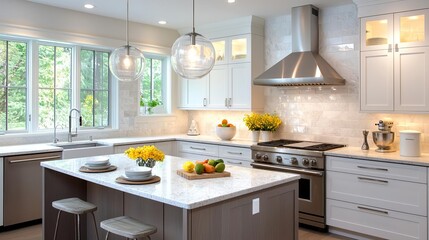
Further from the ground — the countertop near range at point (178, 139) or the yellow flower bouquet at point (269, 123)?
the yellow flower bouquet at point (269, 123)

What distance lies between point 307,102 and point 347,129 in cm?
67

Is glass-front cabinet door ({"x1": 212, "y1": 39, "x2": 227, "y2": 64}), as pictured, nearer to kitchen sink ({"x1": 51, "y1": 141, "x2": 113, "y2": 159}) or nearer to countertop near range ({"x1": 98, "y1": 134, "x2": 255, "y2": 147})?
countertop near range ({"x1": 98, "y1": 134, "x2": 255, "y2": 147})

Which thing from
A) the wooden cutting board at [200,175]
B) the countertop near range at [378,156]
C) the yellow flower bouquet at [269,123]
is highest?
the yellow flower bouquet at [269,123]

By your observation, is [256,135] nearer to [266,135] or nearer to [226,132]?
[266,135]

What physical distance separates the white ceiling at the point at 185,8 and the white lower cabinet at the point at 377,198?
6.82ft

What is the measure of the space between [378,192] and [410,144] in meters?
0.60

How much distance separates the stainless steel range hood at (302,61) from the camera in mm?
4609

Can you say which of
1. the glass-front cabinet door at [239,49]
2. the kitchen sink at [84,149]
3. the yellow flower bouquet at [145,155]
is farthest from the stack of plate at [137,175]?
the glass-front cabinet door at [239,49]

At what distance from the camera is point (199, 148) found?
565 centimetres

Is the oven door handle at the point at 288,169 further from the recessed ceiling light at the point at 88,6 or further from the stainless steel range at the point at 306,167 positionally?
the recessed ceiling light at the point at 88,6

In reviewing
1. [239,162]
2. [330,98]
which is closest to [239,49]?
[330,98]

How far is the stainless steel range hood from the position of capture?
461 centimetres

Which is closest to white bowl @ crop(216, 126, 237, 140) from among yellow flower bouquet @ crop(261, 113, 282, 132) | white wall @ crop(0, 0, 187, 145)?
yellow flower bouquet @ crop(261, 113, 282, 132)

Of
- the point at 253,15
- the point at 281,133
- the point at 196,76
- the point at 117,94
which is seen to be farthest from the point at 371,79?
the point at 117,94
